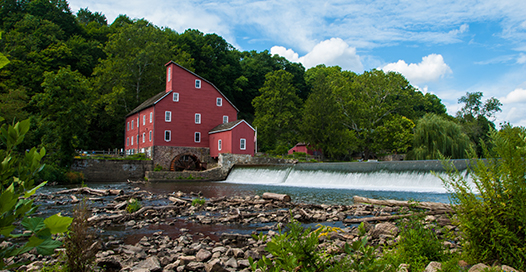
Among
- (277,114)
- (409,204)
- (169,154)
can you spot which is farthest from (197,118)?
(409,204)

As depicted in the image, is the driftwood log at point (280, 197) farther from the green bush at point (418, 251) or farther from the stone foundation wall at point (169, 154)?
the stone foundation wall at point (169, 154)

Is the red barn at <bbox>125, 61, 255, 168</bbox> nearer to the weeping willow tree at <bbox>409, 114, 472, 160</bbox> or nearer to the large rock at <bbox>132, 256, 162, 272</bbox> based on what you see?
the weeping willow tree at <bbox>409, 114, 472, 160</bbox>

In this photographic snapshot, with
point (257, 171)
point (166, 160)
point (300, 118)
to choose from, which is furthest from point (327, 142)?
point (166, 160)

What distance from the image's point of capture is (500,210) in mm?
3893

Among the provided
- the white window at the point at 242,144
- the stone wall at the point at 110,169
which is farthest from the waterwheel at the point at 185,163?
the white window at the point at 242,144

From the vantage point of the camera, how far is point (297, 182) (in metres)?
24.9

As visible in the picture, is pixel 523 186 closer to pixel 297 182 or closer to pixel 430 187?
pixel 430 187

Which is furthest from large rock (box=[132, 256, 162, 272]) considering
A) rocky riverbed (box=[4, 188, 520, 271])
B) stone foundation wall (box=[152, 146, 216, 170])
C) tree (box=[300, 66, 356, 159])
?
tree (box=[300, 66, 356, 159])

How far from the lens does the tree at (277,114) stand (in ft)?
158

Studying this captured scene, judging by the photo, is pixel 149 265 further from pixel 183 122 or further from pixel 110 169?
pixel 183 122

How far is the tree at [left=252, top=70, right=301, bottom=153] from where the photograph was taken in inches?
1900

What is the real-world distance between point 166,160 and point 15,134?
111 ft

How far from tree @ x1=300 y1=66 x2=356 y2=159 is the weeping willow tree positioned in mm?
11067

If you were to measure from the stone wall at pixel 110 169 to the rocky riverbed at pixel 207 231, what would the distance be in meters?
17.6
